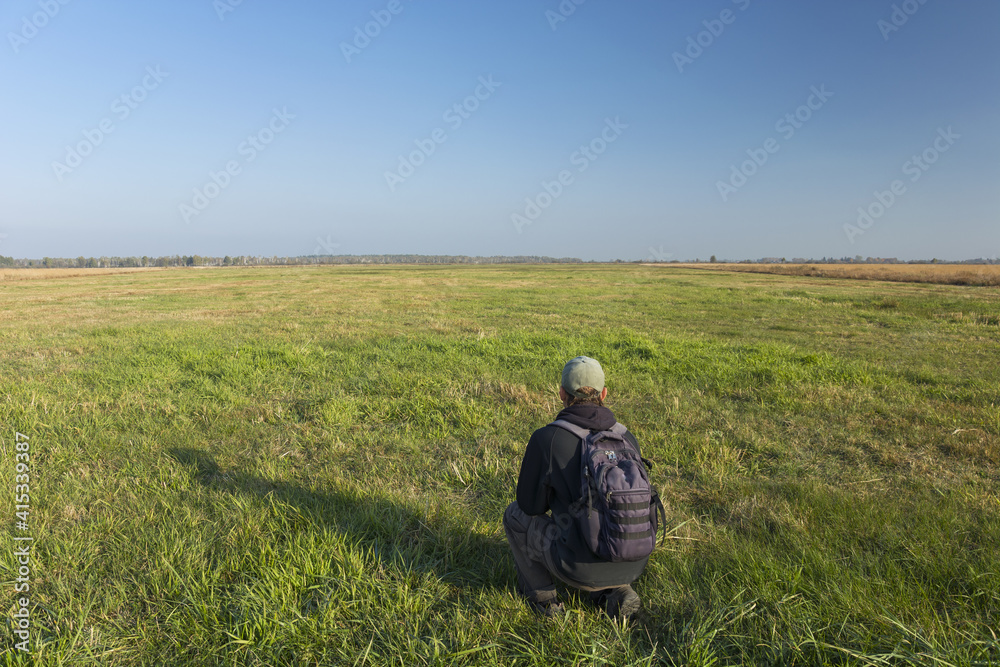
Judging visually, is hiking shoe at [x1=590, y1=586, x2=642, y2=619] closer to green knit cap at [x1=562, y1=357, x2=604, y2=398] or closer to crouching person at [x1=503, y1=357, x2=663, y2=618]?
crouching person at [x1=503, y1=357, x2=663, y2=618]

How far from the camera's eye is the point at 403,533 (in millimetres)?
3768

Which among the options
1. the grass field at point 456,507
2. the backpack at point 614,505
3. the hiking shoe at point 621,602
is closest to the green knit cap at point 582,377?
the backpack at point 614,505

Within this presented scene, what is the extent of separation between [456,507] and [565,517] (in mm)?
1631

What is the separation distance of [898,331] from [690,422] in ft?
43.7

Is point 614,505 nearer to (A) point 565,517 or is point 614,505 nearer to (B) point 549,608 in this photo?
(A) point 565,517

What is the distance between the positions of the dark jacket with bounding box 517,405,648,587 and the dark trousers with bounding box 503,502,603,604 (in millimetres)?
50

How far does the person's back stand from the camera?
9.13 feet

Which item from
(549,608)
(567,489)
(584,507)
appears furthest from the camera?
(549,608)

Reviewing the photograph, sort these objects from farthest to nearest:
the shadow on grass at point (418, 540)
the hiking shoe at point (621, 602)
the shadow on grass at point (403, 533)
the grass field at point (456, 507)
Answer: the shadow on grass at point (403, 533)
the shadow on grass at point (418, 540)
the hiking shoe at point (621, 602)
the grass field at point (456, 507)

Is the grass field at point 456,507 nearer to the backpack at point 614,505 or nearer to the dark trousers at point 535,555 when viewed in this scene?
the dark trousers at point 535,555

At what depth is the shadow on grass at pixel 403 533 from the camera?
3334 mm

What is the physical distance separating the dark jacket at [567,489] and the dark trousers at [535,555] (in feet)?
0.17

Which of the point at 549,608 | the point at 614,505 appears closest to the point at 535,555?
the point at 549,608

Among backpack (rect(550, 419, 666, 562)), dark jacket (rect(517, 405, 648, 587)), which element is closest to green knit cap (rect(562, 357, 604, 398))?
dark jacket (rect(517, 405, 648, 587))
